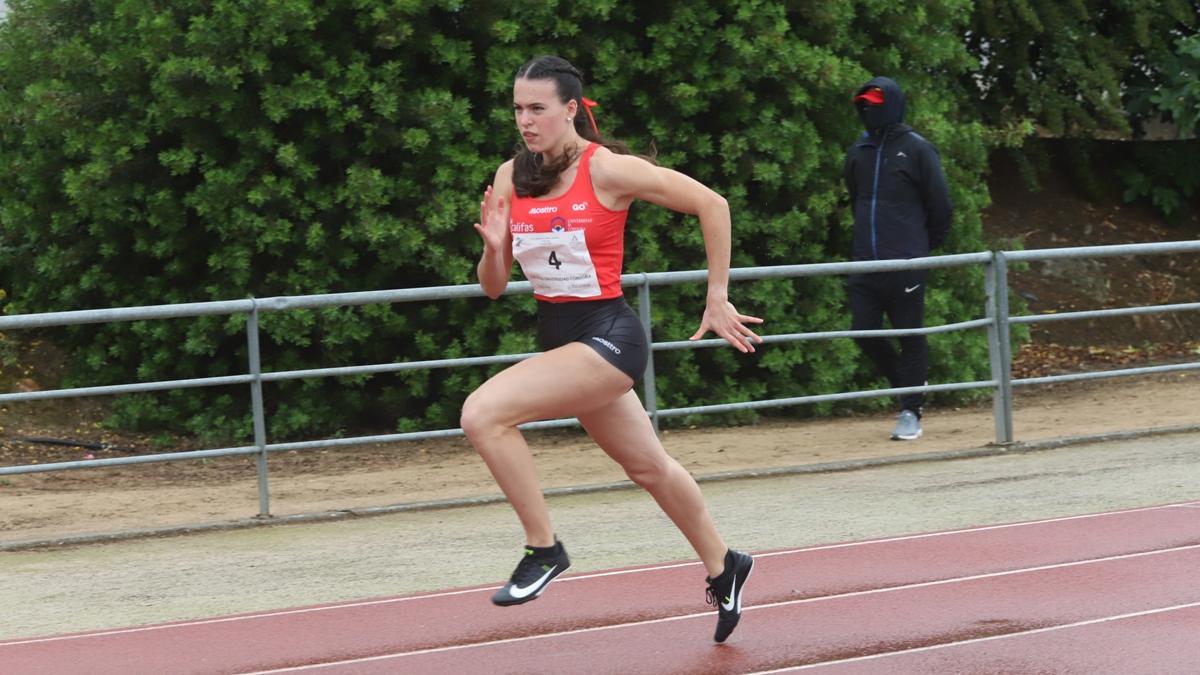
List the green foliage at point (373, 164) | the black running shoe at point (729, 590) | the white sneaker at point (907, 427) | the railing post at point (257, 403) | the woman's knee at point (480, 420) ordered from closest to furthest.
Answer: the woman's knee at point (480, 420) → the black running shoe at point (729, 590) → the railing post at point (257, 403) → the white sneaker at point (907, 427) → the green foliage at point (373, 164)

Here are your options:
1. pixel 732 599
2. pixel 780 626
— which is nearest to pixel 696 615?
pixel 780 626

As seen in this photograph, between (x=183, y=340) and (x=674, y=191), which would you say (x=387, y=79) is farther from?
(x=674, y=191)

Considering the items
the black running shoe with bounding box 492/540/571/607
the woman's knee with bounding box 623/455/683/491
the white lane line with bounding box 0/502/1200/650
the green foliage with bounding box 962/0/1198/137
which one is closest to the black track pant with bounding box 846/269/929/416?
the white lane line with bounding box 0/502/1200/650

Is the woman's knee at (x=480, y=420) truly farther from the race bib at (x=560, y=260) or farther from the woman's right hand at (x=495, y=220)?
the woman's right hand at (x=495, y=220)

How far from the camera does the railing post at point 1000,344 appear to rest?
10.8 m

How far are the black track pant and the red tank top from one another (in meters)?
5.44

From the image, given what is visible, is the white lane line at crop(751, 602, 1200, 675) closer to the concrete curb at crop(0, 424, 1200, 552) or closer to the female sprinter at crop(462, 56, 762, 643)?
the female sprinter at crop(462, 56, 762, 643)

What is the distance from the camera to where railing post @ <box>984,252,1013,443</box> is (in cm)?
1077

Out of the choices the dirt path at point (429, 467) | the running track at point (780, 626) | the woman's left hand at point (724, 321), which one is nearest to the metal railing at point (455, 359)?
the dirt path at point (429, 467)

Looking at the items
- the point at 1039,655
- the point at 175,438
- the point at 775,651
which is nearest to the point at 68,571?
the point at 775,651

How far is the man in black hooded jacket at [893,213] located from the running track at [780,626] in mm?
3385

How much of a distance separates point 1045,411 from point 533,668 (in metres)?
8.31

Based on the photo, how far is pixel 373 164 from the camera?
12594mm

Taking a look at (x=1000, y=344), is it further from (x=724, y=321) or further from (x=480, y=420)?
(x=480, y=420)
